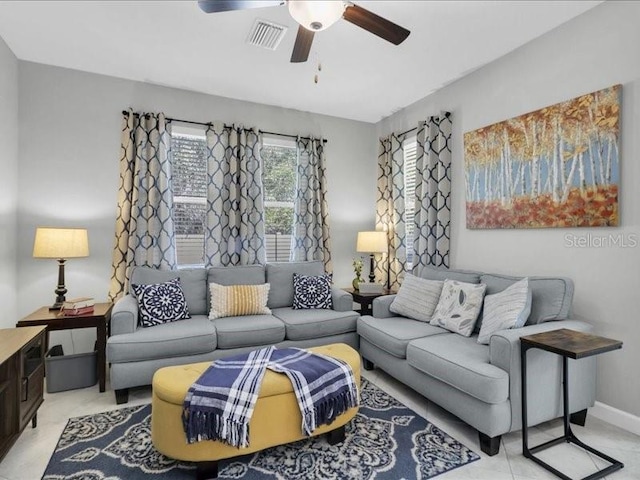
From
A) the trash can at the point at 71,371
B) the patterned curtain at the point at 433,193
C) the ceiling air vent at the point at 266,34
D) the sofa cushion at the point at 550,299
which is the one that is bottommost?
the trash can at the point at 71,371

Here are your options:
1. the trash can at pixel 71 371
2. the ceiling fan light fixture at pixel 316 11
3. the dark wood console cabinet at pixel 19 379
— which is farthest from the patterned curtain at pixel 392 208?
the dark wood console cabinet at pixel 19 379

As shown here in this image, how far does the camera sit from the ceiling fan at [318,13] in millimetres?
1716

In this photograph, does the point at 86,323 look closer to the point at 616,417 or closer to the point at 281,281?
the point at 281,281

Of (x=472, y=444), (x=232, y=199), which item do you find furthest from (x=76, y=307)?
(x=472, y=444)

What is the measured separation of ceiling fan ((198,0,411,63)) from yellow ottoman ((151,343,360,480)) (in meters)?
1.87

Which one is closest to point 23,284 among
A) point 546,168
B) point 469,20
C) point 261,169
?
point 261,169

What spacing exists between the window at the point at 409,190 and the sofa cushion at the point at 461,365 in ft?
5.59

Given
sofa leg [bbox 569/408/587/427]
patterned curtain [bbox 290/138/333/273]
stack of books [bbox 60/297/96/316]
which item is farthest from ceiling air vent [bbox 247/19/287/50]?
sofa leg [bbox 569/408/587/427]

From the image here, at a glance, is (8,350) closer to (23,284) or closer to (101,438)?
(101,438)

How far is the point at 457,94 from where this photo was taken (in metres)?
3.49

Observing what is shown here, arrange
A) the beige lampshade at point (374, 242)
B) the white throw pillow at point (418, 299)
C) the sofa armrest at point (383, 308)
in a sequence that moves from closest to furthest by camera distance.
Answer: the white throw pillow at point (418, 299)
the sofa armrest at point (383, 308)
the beige lampshade at point (374, 242)

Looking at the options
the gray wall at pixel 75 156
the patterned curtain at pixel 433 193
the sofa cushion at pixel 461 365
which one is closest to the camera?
the sofa cushion at pixel 461 365

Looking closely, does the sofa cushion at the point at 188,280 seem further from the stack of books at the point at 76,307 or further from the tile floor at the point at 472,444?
the tile floor at the point at 472,444

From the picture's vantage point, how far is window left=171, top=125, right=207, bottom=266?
379 centimetres
